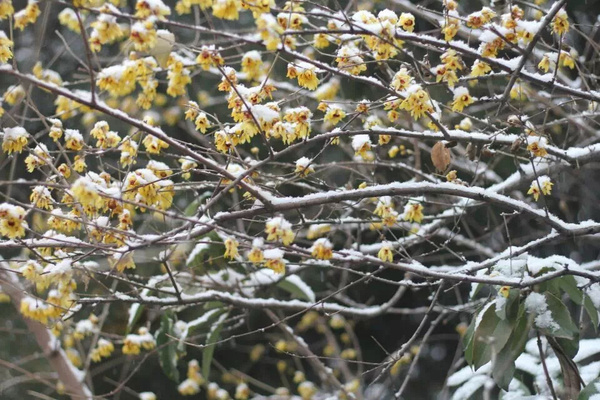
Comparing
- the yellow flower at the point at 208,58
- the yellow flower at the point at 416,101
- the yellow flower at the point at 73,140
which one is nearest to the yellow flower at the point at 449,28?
the yellow flower at the point at 416,101

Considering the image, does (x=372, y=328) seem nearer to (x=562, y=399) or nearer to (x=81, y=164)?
(x=562, y=399)

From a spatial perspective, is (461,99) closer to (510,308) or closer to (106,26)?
(510,308)

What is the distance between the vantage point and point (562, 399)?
2730 millimetres

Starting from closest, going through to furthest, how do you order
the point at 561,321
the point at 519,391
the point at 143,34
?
the point at 143,34
the point at 561,321
the point at 519,391

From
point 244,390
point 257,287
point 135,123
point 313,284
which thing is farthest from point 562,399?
point 313,284

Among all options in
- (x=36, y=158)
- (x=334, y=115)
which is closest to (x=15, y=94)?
(x=36, y=158)

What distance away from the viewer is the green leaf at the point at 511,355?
2.44 m

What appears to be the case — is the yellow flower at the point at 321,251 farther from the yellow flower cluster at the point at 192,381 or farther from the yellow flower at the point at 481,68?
the yellow flower cluster at the point at 192,381

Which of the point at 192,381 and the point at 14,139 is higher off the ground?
the point at 14,139

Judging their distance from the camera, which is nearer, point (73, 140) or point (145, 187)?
point (145, 187)

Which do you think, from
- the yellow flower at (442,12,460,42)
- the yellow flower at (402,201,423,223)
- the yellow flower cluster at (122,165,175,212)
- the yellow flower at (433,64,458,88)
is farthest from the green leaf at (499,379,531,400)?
the yellow flower cluster at (122,165,175,212)

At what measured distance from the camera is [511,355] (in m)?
2.45

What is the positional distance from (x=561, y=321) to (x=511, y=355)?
0.20 metres

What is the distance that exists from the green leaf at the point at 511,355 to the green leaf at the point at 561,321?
0.26 feet
